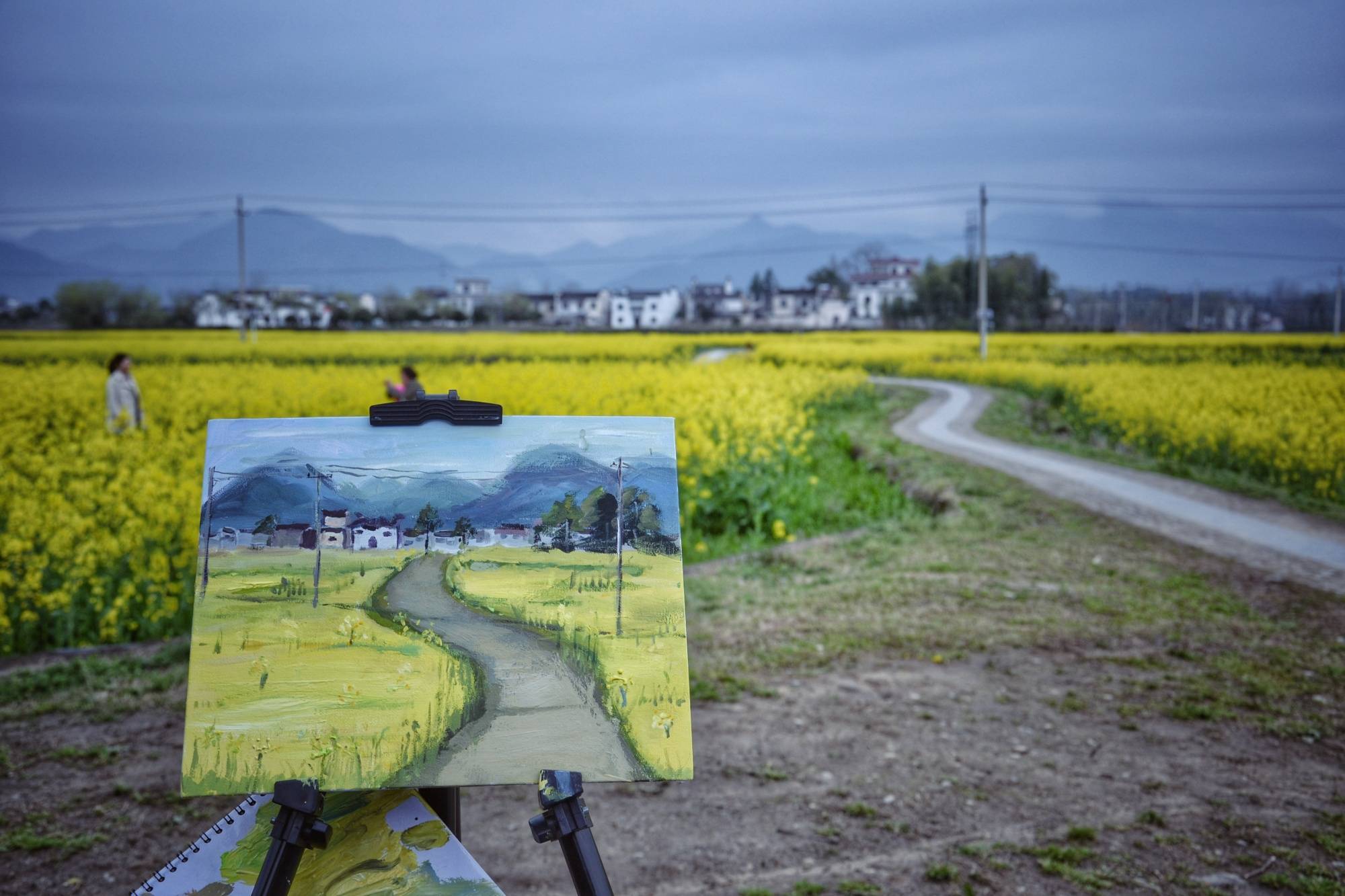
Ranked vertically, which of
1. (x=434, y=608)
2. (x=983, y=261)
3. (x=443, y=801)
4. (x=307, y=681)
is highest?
(x=983, y=261)

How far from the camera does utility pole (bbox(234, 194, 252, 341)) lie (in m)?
28.0

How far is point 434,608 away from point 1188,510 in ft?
30.8

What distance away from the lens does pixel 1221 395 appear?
14352 millimetres

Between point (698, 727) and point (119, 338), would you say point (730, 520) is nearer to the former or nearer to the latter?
point (698, 727)

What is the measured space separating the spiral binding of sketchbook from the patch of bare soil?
179 cm

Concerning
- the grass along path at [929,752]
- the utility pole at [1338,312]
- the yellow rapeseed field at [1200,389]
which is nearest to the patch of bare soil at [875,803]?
the grass along path at [929,752]

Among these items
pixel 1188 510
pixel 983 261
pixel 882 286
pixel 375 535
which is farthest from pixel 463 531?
pixel 882 286

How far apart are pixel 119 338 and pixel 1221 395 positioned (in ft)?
76.3

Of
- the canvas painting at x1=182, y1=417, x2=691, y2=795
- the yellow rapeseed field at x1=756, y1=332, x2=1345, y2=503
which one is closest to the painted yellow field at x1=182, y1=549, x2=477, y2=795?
the canvas painting at x1=182, y1=417, x2=691, y2=795

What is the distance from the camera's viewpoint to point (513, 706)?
6.32 feet

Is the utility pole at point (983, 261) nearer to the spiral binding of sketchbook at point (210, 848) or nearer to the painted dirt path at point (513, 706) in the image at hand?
the painted dirt path at point (513, 706)

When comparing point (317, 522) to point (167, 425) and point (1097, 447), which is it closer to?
point (167, 425)

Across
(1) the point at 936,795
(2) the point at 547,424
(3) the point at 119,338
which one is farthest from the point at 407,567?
(3) the point at 119,338

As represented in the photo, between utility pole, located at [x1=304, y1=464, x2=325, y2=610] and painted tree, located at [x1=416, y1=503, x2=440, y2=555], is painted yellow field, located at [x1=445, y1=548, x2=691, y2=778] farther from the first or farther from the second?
utility pole, located at [x1=304, y1=464, x2=325, y2=610]
